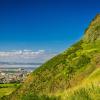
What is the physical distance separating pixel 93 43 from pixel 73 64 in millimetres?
6550

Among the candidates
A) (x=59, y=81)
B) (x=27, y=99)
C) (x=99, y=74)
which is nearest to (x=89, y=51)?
(x=59, y=81)

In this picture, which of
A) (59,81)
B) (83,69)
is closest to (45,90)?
(59,81)

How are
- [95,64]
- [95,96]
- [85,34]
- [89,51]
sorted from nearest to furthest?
[95,96] < [95,64] < [89,51] < [85,34]

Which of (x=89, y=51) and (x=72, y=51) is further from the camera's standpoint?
(x=72, y=51)

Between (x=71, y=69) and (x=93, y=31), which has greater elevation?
(x=93, y=31)

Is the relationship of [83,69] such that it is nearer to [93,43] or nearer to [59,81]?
[59,81]

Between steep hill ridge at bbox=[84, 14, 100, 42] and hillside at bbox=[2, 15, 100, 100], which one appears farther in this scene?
steep hill ridge at bbox=[84, 14, 100, 42]

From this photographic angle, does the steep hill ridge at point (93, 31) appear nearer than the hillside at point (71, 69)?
No

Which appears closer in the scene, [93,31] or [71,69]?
[71,69]

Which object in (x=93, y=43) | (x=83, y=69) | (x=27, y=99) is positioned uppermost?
(x=93, y=43)

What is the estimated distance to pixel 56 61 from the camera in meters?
42.8

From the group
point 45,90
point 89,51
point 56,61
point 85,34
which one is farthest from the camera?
point 85,34

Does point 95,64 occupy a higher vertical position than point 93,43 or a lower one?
lower

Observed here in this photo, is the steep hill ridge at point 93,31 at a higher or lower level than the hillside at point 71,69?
higher
